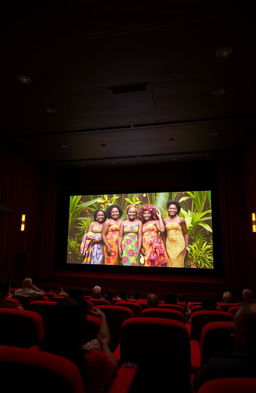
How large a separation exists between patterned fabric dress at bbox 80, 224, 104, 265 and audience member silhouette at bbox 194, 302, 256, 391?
317 inches

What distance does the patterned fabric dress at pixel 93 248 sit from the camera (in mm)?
9133

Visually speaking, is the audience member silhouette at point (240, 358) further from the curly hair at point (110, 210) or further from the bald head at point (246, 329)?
the curly hair at point (110, 210)

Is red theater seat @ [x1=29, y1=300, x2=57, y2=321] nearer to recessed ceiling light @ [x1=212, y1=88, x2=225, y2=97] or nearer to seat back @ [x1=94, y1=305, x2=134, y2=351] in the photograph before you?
seat back @ [x1=94, y1=305, x2=134, y2=351]

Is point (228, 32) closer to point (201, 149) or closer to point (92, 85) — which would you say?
point (92, 85)

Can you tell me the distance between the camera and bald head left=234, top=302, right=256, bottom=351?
121 centimetres

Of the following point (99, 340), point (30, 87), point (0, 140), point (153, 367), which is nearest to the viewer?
point (99, 340)

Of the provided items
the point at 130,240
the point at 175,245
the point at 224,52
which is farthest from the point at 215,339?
the point at 130,240

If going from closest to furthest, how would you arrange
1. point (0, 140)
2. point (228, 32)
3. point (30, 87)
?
point (228, 32)
point (30, 87)
point (0, 140)

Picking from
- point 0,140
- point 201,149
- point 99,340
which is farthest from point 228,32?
point 0,140

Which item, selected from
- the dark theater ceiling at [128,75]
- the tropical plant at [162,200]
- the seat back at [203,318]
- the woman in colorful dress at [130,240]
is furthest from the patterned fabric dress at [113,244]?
the seat back at [203,318]

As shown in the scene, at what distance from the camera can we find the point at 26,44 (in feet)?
12.2

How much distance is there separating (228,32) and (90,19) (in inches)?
69.4

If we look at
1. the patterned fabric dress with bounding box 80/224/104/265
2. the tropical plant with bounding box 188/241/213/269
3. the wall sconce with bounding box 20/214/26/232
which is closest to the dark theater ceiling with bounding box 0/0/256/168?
the wall sconce with bounding box 20/214/26/232

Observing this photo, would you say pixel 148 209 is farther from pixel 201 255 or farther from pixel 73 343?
pixel 73 343
